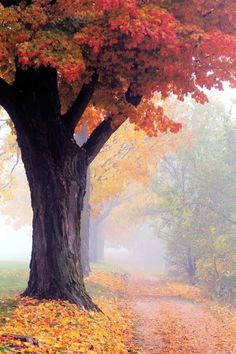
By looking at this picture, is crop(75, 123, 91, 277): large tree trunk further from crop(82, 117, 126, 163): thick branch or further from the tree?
the tree

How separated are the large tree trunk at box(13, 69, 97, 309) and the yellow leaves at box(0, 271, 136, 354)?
537 mm

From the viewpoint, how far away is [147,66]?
32.2 feet

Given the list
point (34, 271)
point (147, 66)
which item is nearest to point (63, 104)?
point (147, 66)

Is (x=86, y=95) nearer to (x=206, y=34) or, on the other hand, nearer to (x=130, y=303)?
(x=206, y=34)

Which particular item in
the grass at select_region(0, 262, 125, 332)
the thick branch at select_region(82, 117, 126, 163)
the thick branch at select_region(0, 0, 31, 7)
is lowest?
the grass at select_region(0, 262, 125, 332)

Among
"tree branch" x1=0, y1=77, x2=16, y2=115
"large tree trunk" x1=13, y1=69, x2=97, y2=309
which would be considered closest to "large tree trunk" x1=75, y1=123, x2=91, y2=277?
"large tree trunk" x1=13, y1=69, x2=97, y2=309

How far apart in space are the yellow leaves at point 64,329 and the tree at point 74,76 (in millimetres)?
622

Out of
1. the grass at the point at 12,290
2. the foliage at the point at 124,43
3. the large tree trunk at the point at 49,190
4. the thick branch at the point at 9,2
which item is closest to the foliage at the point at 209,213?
the grass at the point at 12,290

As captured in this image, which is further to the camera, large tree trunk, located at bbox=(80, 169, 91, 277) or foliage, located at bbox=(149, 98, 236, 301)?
foliage, located at bbox=(149, 98, 236, 301)

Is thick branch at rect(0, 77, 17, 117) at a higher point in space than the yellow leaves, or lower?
higher

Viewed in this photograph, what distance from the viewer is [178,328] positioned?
1198cm

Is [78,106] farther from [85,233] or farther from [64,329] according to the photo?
[85,233]

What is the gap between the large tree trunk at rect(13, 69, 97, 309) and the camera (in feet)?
33.8

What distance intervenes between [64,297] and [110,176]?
16909mm
